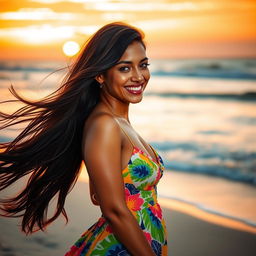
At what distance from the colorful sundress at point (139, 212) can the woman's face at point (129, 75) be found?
1.06 feet

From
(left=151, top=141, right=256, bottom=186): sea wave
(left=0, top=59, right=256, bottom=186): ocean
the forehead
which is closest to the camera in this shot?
the forehead

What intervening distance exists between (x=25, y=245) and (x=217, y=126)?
9.05 m

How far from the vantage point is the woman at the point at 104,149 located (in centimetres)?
231

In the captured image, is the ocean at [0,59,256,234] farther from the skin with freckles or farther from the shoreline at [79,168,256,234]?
the skin with freckles

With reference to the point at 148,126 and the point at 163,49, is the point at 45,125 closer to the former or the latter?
the point at 148,126

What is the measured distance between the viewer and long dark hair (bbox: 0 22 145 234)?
8.41 ft

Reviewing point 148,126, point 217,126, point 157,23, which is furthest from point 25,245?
point 157,23

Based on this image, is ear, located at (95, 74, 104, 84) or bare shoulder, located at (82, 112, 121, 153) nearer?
bare shoulder, located at (82, 112, 121, 153)

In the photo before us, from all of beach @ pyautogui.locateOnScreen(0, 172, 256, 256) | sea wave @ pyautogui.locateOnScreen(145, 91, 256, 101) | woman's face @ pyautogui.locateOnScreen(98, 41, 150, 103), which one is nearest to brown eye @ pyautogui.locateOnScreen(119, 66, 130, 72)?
woman's face @ pyautogui.locateOnScreen(98, 41, 150, 103)

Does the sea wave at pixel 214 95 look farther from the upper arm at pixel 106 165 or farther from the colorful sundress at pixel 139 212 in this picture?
the upper arm at pixel 106 165

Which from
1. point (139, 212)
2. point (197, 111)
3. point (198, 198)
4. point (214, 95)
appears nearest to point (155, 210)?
point (139, 212)

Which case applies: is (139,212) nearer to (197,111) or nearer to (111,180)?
(111,180)

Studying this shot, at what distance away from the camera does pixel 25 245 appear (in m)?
4.65

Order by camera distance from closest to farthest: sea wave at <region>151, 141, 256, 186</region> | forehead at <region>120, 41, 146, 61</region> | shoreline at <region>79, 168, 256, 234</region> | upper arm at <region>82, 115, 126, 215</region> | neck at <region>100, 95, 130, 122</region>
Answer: upper arm at <region>82, 115, 126, 215</region> < forehead at <region>120, 41, 146, 61</region> < neck at <region>100, 95, 130, 122</region> < shoreline at <region>79, 168, 256, 234</region> < sea wave at <region>151, 141, 256, 186</region>
